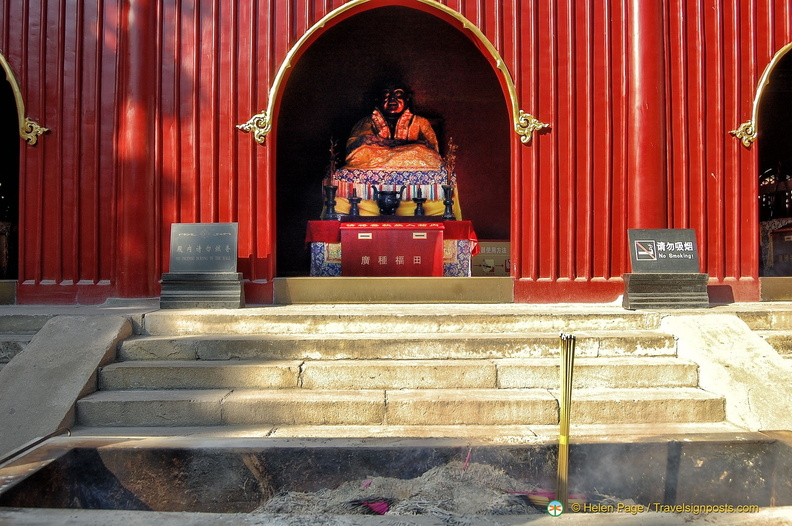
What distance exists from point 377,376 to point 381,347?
0.25 meters

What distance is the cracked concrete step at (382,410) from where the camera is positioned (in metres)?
3.31

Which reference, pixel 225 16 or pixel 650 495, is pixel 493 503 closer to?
pixel 650 495

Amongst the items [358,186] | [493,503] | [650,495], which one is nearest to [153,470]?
[493,503]

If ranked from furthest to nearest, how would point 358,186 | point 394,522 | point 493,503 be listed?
point 358,186
point 493,503
point 394,522

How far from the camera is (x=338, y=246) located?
22.9 ft

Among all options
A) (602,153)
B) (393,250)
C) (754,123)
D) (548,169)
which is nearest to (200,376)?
Result: (393,250)

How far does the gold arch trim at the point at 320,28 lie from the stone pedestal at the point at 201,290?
1.45m

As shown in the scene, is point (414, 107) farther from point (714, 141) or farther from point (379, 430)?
point (379, 430)

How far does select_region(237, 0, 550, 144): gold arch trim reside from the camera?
17.3 ft

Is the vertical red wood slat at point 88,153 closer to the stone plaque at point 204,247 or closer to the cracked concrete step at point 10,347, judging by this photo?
the stone plaque at point 204,247

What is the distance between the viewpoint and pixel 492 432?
124 inches

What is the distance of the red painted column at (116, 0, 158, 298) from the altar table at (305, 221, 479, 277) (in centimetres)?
212

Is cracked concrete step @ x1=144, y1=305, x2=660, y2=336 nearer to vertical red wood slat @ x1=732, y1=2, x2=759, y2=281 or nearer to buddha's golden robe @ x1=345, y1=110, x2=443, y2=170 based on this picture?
vertical red wood slat @ x1=732, y1=2, x2=759, y2=281

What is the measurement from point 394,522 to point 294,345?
2467 millimetres
